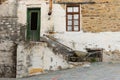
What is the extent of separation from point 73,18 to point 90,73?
239 inches

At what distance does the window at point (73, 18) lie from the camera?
83.9 ft

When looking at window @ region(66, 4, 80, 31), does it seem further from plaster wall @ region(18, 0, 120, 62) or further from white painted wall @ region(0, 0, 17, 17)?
white painted wall @ region(0, 0, 17, 17)

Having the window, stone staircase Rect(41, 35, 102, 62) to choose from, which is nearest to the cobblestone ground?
stone staircase Rect(41, 35, 102, 62)

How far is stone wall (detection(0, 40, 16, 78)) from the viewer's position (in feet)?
80.9

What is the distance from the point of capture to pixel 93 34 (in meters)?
25.2

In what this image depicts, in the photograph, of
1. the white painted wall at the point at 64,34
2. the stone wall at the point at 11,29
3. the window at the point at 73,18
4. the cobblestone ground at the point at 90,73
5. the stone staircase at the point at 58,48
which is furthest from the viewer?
the stone wall at the point at 11,29

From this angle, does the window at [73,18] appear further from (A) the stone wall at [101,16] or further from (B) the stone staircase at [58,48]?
(B) the stone staircase at [58,48]

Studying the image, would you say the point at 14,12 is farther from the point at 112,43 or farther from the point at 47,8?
the point at 112,43

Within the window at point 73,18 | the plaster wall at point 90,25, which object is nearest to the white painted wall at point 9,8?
the plaster wall at point 90,25

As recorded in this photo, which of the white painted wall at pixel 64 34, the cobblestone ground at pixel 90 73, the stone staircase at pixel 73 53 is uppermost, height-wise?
the white painted wall at pixel 64 34

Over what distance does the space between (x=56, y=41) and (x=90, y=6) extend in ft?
10.1

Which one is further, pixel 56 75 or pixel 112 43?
pixel 112 43

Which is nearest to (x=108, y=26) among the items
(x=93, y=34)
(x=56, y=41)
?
(x=93, y=34)

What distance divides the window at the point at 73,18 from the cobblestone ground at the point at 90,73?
3.46m
